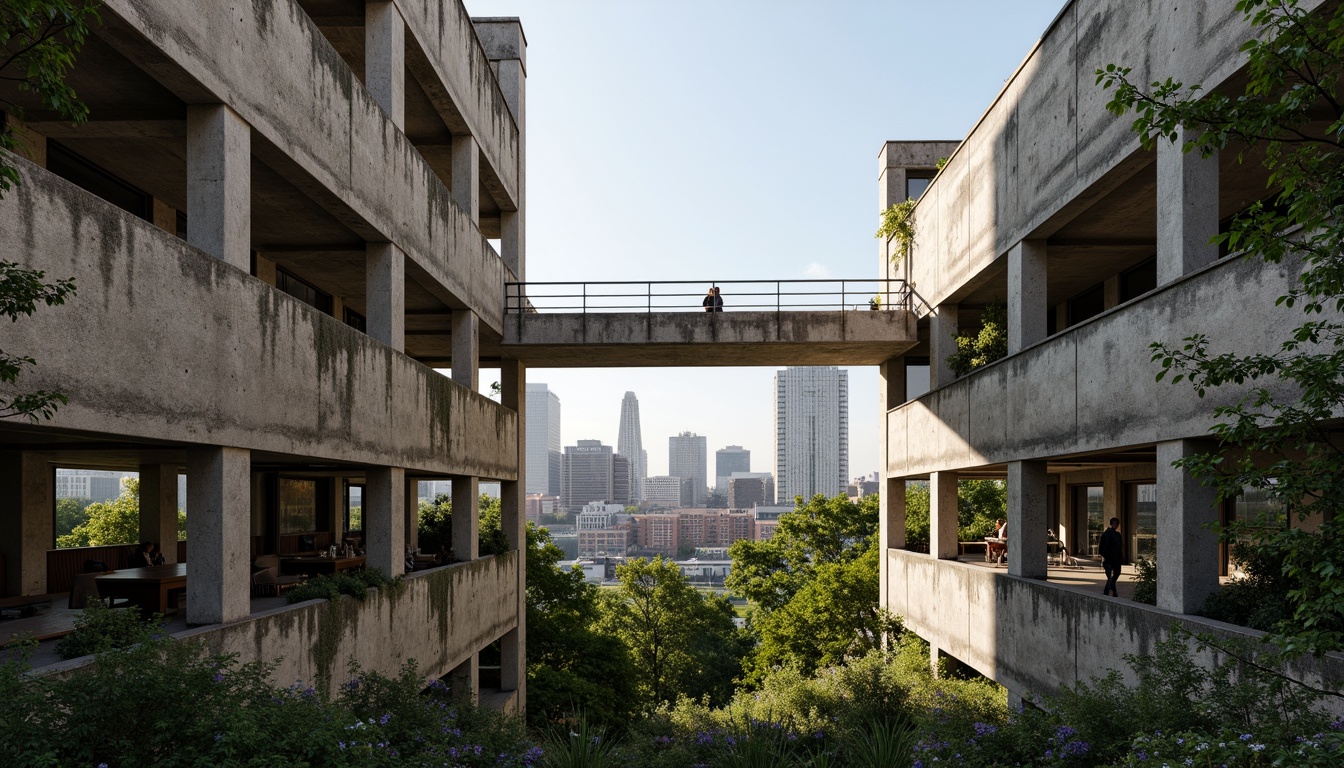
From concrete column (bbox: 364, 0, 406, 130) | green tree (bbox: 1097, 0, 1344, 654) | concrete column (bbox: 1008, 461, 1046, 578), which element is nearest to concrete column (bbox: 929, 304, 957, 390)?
concrete column (bbox: 1008, 461, 1046, 578)

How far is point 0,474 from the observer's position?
1677 centimetres

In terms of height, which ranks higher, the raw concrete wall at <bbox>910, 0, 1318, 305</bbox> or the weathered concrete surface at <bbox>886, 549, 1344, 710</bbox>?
the raw concrete wall at <bbox>910, 0, 1318, 305</bbox>

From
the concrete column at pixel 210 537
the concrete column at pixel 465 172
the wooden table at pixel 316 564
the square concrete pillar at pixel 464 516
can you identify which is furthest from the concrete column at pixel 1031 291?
the concrete column at pixel 210 537

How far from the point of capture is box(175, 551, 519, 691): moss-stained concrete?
35.9 feet

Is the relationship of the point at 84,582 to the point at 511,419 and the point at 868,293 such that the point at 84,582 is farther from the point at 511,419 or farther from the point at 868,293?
the point at 868,293

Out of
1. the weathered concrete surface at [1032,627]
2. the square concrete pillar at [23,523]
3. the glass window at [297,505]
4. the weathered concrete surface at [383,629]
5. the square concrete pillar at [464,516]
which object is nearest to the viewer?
the weathered concrete surface at [383,629]

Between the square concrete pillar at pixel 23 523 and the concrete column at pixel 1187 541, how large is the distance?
721 inches

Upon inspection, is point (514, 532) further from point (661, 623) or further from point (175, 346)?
point (661, 623)

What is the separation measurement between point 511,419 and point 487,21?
451 inches

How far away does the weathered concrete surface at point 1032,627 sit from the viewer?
1230 centimetres

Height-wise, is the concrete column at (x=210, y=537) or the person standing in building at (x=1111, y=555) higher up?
the concrete column at (x=210, y=537)

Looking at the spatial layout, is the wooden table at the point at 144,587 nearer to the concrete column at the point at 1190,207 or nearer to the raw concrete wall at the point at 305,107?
the raw concrete wall at the point at 305,107

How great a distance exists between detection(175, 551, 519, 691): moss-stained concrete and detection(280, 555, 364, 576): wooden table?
1.25 metres

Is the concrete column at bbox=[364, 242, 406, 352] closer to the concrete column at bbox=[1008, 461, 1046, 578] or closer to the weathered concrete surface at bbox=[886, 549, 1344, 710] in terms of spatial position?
the concrete column at bbox=[1008, 461, 1046, 578]
